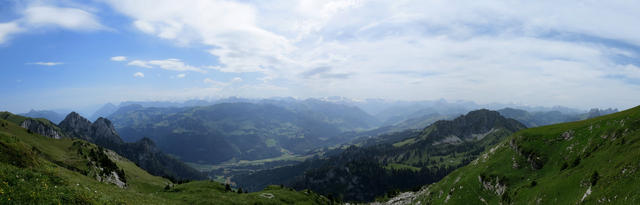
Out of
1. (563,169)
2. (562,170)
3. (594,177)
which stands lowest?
(562,170)

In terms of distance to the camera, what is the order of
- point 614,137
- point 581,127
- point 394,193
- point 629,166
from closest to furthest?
point 629,166, point 614,137, point 581,127, point 394,193

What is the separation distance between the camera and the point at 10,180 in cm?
1952

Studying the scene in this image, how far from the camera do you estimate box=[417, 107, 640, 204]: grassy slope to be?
37.5m

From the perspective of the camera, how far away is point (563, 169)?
201ft

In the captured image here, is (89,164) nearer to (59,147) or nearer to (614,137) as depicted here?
(59,147)

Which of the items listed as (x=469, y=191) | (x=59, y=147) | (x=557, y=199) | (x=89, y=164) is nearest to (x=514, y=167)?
(x=469, y=191)

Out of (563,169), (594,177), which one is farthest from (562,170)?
(594,177)

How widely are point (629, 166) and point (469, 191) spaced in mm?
54779

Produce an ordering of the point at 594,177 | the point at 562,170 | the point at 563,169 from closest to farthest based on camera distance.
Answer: the point at 594,177, the point at 562,170, the point at 563,169

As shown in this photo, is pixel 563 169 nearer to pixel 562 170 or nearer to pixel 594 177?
pixel 562 170

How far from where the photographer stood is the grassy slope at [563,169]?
37531 mm

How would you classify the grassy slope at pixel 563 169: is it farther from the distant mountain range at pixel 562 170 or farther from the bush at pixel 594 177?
the bush at pixel 594 177

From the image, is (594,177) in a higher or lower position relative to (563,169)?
higher

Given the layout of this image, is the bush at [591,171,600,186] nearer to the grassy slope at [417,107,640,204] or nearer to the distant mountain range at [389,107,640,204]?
the distant mountain range at [389,107,640,204]
